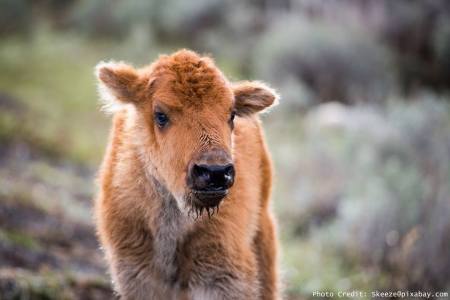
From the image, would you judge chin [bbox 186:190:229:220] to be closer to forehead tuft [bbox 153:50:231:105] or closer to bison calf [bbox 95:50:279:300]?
bison calf [bbox 95:50:279:300]

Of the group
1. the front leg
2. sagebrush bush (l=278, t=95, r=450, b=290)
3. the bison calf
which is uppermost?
the bison calf

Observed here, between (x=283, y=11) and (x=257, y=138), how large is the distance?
17.6 m

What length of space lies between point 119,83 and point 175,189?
1.04 m

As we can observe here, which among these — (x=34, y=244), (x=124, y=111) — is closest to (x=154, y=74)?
(x=124, y=111)

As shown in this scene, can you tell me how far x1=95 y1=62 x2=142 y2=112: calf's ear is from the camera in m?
5.41

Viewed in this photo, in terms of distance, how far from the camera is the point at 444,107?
42.2 feet

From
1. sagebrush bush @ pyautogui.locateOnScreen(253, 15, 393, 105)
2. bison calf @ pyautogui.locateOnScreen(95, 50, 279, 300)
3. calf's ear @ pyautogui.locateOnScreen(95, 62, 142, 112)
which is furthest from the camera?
sagebrush bush @ pyautogui.locateOnScreen(253, 15, 393, 105)

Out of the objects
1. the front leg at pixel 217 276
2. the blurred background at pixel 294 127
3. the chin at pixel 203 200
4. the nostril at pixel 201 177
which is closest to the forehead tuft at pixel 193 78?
the nostril at pixel 201 177

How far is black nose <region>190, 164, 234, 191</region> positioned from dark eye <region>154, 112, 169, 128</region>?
22.3 inches

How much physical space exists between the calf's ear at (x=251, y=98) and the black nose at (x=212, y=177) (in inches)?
42.1

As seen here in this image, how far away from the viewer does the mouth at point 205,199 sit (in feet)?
15.3

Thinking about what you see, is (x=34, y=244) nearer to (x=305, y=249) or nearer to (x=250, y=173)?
(x=250, y=173)

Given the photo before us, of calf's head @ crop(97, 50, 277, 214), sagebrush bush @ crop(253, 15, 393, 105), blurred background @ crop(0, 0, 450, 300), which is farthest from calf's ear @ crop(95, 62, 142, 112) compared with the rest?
sagebrush bush @ crop(253, 15, 393, 105)

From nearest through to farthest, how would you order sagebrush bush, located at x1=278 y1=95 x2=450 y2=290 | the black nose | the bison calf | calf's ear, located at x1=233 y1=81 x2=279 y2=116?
the black nose → the bison calf → calf's ear, located at x1=233 y1=81 x2=279 y2=116 → sagebrush bush, located at x1=278 y1=95 x2=450 y2=290
